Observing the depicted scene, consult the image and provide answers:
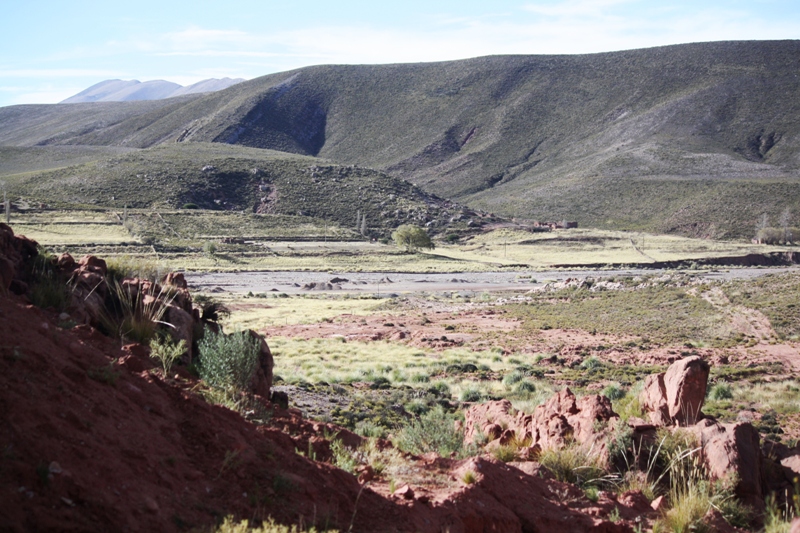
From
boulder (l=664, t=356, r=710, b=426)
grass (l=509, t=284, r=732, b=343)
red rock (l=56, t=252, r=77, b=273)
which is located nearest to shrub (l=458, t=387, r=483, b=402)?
boulder (l=664, t=356, r=710, b=426)

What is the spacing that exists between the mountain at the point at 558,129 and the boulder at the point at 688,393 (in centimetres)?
9129

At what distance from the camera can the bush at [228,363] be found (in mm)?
9078

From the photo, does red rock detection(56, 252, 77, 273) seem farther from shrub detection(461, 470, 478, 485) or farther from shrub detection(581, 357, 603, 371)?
shrub detection(581, 357, 603, 371)

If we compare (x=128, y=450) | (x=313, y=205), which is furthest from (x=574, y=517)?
(x=313, y=205)

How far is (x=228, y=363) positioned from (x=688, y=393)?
20.7 ft

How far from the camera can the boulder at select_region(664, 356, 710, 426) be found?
9.96 m

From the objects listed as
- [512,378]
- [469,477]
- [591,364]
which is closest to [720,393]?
[512,378]

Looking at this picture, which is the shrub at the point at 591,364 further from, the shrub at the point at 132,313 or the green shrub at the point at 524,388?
the shrub at the point at 132,313

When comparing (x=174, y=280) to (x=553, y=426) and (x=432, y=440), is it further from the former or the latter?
(x=553, y=426)

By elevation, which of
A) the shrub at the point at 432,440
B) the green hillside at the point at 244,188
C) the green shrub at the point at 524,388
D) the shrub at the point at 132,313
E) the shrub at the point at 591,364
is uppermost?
the green hillside at the point at 244,188

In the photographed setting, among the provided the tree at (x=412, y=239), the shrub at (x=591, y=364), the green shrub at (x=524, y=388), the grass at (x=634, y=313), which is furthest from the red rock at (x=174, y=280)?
the tree at (x=412, y=239)

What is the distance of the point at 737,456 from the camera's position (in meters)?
8.19

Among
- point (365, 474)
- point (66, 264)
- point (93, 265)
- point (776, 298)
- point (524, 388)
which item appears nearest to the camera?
point (365, 474)

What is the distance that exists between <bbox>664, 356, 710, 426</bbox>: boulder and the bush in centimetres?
591
